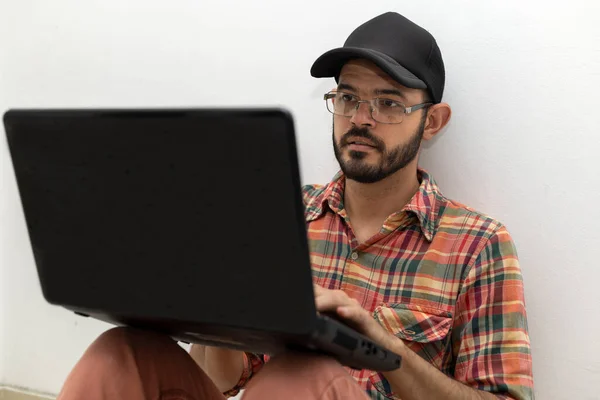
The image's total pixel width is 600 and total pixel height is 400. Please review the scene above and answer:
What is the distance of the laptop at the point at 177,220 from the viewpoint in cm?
70

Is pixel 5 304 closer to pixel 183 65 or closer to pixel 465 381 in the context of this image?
pixel 183 65

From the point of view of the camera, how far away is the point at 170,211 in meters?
0.76

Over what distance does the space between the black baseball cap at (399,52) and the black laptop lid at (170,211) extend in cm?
60

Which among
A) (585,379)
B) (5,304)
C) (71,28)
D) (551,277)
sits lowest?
(5,304)

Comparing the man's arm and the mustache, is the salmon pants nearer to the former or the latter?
the man's arm

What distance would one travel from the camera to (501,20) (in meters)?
1.34

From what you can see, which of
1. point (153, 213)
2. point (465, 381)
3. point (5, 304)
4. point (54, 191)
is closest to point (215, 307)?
point (153, 213)

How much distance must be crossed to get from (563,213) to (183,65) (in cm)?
90

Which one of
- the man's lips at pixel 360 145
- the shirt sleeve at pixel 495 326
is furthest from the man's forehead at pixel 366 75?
the shirt sleeve at pixel 495 326

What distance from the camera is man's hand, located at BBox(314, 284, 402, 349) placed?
0.88m

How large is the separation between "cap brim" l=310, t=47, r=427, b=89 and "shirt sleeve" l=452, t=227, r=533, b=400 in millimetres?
310

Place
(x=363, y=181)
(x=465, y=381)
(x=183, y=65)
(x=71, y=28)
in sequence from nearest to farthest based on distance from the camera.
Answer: (x=465, y=381)
(x=363, y=181)
(x=183, y=65)
(x=71, y=28)

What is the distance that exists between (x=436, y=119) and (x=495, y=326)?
0.42 metres

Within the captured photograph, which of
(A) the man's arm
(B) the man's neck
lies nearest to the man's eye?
(B) the man's neck
